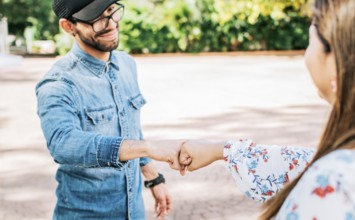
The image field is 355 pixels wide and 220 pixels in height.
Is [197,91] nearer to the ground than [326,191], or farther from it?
nearer to the ground

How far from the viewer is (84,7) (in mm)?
2006

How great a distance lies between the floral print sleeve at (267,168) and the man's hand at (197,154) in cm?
19

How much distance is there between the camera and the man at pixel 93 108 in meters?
1.86

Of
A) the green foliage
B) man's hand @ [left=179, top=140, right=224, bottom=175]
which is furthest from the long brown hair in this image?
the green foliage

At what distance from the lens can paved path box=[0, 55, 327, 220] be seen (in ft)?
15.7

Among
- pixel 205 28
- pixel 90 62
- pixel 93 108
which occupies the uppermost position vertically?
pixel 90 62

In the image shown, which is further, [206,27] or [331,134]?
[206,27]

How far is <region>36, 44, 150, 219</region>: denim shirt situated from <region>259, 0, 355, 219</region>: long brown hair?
3.02ft

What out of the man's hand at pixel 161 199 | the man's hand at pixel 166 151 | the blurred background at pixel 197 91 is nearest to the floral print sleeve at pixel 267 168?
the man's hand at pixel 166 151

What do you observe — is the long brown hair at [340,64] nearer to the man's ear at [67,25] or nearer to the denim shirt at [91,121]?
the denim shirt at [91,121]

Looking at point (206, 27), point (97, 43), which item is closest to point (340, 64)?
point (97, 43)

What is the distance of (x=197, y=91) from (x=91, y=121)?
9.61 m

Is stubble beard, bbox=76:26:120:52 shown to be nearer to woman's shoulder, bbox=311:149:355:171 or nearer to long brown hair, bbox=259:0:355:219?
long brown hair, bbox=259:0:355:219

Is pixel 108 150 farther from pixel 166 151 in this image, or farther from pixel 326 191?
pixel 326 191
